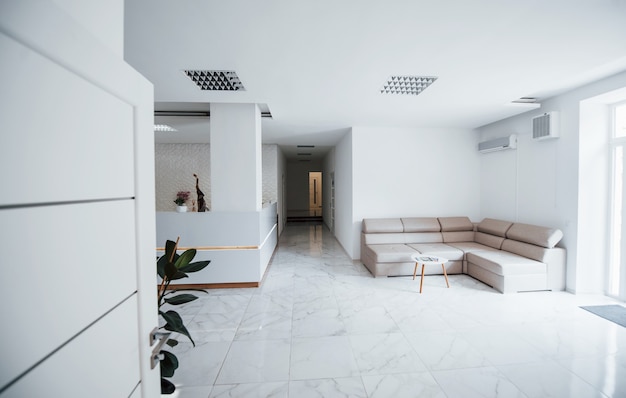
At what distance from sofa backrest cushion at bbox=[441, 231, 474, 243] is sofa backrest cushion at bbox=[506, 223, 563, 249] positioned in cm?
80

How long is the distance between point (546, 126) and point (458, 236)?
255 cm

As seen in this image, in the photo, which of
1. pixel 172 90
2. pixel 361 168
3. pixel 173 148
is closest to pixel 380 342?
pixel 361 168

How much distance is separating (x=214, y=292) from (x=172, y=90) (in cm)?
310

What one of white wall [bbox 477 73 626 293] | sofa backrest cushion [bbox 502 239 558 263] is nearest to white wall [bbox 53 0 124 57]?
white wall [bbox 477 73 626 293]

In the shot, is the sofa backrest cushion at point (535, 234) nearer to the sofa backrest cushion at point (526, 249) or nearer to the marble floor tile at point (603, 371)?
the sofa backrest cushion at point (526, 249)

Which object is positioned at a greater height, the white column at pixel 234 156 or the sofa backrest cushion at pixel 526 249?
the white column at pixel 234 156

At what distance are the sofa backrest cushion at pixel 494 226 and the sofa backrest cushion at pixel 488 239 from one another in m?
0.08

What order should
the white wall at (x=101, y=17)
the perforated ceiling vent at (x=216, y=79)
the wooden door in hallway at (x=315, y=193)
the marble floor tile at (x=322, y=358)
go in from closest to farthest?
the white wall at (x=101, y=17)
the marble floor tile at (x=322, y=358)
the perforated ceiling vent at (x=216, y=79)
the wooden door in hallway at (x=315, y=193)

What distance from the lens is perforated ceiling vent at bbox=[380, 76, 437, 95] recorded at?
133 inches

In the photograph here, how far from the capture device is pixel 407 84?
140 inches

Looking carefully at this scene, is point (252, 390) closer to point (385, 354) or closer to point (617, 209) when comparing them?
point (385, 354)

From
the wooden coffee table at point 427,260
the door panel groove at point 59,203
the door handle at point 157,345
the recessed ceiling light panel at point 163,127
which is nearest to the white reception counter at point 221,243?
the wooden coffee table at point 427,260

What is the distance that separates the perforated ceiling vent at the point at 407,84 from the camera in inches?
133

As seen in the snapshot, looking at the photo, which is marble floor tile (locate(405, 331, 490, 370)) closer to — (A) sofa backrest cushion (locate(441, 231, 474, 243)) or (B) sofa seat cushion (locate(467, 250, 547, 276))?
(B) sofa seat cushion (locate(467, 250, 547, 276))
